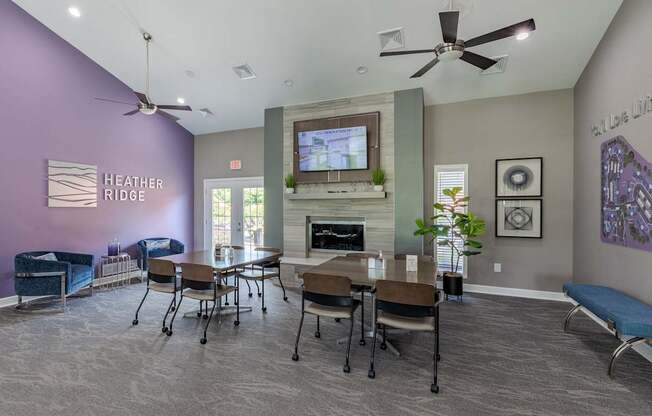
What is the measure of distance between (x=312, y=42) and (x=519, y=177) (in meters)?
3.72

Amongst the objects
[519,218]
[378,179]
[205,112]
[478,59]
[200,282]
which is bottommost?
[200,282]

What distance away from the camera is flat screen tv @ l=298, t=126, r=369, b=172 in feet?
17.1

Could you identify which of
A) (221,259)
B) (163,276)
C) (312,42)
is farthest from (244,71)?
(163,276)

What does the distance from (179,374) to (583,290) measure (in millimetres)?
4054

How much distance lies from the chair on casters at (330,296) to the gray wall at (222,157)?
14.5 feet

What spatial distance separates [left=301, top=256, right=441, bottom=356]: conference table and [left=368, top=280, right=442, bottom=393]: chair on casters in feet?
0.44

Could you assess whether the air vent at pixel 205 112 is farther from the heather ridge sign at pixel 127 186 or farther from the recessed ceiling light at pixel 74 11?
the recessed ceiling light at pixel 74 11

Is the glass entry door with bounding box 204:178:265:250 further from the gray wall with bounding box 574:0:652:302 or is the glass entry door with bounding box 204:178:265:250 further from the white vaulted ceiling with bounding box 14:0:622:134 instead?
the gray wall with bounding box 574:0:652:302

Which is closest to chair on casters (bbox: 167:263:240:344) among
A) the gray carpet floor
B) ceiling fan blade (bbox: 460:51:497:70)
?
the gray carpet floor

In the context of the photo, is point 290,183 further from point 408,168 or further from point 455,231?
point 455,231

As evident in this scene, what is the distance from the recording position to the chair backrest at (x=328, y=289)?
266 cm

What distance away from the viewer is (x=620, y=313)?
249cm

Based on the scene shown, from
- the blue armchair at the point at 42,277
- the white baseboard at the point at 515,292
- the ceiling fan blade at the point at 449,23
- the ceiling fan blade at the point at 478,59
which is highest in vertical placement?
the ceiling fan blade at the point at 449,23

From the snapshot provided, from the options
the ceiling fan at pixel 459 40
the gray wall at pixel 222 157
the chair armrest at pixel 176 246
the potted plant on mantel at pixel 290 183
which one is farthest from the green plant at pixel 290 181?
the ceiling fan at pixel 459 40
